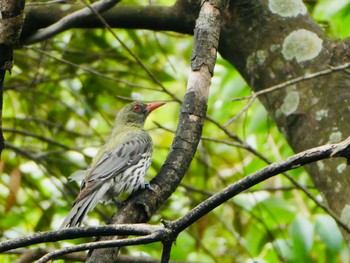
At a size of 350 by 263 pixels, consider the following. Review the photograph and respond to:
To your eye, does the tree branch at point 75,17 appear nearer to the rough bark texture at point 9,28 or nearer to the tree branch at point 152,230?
the rough bark texture at point 9,28

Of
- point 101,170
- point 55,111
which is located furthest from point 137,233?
point 55,111

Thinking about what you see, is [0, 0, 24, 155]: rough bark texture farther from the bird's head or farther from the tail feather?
the bird's head

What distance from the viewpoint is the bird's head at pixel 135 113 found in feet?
19.2

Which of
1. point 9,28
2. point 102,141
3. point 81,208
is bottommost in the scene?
point 9,28

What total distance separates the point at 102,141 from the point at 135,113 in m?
0.44

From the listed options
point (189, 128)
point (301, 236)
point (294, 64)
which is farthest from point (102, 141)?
point (189, 128)

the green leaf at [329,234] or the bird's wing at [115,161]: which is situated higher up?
the bird's wing at [115,161]

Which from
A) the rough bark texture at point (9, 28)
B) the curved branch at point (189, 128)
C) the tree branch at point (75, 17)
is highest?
the tree branch at point (75, 17)

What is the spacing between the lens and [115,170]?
16.1 ft

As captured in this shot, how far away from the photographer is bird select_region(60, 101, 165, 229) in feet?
14.3

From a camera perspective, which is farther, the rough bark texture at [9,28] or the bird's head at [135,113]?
the bird's head at [135,113]

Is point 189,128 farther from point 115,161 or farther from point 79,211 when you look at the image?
point 115,161

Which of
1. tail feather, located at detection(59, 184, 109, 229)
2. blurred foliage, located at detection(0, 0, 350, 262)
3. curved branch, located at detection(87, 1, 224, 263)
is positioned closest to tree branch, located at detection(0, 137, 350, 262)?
curved branch, located at detection(87, 1, 224, 263)

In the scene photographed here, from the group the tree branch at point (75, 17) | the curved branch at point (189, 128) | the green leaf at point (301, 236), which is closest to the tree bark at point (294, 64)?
the tree branch at point (75, 17)
